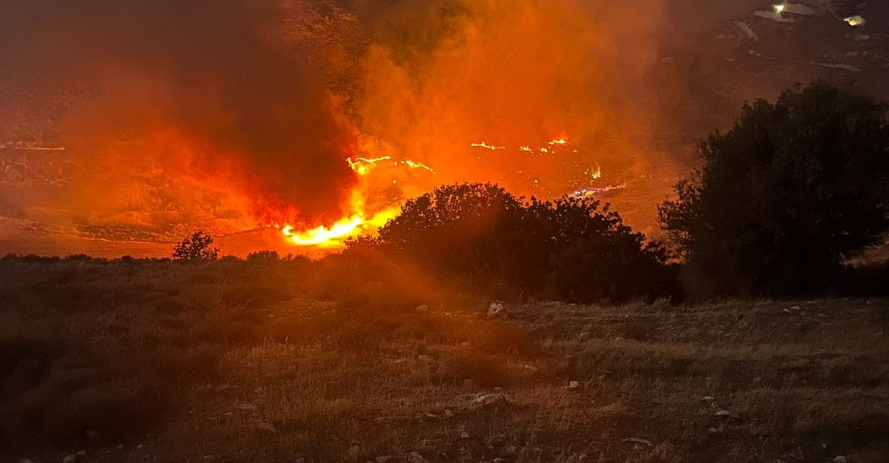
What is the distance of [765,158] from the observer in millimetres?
18609

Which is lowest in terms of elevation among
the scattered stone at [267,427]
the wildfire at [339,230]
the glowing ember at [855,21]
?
the scattered stone at [267,427]

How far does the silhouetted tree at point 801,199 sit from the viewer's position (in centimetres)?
1725

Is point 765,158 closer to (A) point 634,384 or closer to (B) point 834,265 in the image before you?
(B) point 834,265

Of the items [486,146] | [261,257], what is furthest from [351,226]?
[261,257]

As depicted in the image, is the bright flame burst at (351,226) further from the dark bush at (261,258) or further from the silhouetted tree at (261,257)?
the dark bush at (261,258)

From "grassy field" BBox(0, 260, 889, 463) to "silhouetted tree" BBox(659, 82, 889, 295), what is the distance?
10.9 feet

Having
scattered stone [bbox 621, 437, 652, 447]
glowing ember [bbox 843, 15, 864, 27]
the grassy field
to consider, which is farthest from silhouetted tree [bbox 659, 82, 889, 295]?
glowing ember [bbox 843, 15, 864, 27]

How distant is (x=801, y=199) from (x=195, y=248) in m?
25.3

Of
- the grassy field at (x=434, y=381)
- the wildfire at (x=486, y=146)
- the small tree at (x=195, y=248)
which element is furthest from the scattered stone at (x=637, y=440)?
the wildfire at (x=486, y=146)

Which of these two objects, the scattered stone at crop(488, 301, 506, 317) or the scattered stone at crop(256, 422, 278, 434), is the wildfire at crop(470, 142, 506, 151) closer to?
the scattered stone at crop(488, 301, 506, 317)

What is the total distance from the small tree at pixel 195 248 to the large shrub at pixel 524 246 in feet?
34.5

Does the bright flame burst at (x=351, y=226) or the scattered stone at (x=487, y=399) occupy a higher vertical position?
the bright flame burst at (x=351, y=226)

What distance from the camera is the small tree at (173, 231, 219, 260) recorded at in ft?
102

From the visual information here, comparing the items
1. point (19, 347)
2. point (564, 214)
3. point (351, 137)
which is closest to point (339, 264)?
point (564, 214)
